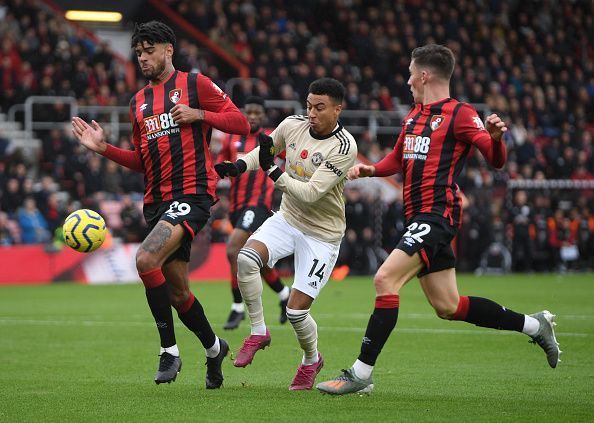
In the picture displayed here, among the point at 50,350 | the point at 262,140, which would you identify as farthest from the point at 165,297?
the point at 50,350

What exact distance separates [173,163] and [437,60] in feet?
6.58

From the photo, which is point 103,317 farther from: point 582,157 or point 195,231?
point 582,157

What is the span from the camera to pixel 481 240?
89.1 feet

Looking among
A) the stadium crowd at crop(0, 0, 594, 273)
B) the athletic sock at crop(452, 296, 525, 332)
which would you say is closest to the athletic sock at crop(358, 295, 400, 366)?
the athletic sock at crop(452, 296, 525, 332)

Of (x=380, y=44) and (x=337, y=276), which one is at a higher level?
(x=380, y=44)

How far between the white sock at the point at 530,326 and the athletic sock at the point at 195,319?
2.24m

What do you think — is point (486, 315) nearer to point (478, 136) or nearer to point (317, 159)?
point (478, 136)

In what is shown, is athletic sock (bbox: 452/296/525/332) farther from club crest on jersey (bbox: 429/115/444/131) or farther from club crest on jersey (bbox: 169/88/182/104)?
club crest on jersey (bbox: 169/88/182/104)

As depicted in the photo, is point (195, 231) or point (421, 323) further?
point (421, 323)

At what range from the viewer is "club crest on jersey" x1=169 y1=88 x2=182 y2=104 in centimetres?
810

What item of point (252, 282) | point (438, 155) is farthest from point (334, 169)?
point (252, 282)

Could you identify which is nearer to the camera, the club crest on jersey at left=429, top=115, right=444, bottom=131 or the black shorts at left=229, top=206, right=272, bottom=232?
the club crest on jersey at left=429, top=115, right=444, bottom=131

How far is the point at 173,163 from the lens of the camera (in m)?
8.02

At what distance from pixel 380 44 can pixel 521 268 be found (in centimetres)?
816
